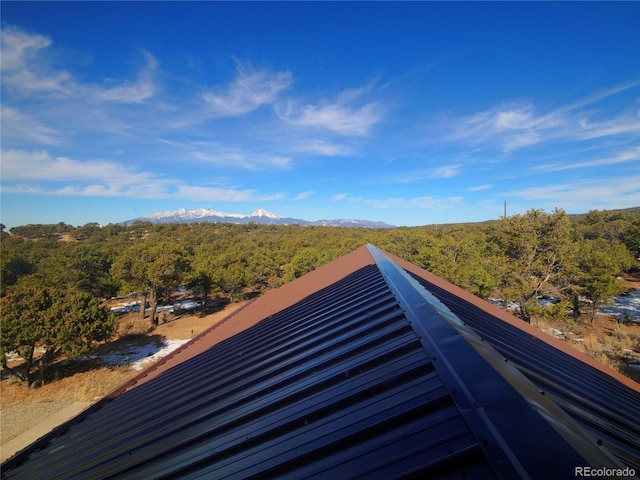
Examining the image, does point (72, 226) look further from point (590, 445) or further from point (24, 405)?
point (590, 445)

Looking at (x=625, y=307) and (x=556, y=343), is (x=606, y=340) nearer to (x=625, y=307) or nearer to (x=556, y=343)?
(x=625, y=307)

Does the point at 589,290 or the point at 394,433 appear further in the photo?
the point at 589,290

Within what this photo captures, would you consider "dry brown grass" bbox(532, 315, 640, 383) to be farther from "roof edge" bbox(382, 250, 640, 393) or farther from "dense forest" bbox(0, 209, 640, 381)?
"roof edge" bbox(382, 250, 640, 393)

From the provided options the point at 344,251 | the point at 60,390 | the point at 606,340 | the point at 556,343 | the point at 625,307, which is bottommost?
the point at 60,390

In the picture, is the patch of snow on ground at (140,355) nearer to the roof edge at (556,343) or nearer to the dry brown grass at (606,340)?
the roof edge at (556,343)

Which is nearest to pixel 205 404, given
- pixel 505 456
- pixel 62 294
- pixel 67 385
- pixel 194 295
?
pixel 505 456

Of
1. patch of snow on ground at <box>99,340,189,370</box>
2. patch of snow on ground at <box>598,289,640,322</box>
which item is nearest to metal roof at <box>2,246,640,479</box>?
patch of snow on ground at <box>99,340,189,370</box>

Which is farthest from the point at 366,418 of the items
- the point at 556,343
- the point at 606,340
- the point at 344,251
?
the point at 344,251
